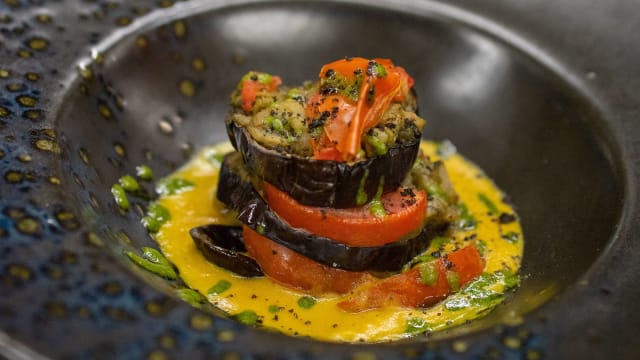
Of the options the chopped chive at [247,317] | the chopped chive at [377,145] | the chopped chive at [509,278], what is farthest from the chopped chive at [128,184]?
the chopped chive at [509,278]

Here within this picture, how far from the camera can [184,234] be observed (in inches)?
154

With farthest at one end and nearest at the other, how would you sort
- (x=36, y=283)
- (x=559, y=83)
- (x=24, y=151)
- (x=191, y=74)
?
(x=191, y=74), (x=559, y=83), (x=24, y=151), (x=36, y=283)

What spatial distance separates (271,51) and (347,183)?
1948 mm

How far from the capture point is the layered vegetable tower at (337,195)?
3.39 meters

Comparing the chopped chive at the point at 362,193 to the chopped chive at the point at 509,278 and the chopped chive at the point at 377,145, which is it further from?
the chopped chive at the point at 509,278

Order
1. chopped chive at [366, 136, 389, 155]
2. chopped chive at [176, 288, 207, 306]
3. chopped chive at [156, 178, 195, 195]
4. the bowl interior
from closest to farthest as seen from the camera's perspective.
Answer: chopped chive at [176, 288, 207, 306], chopped chive at [366, 136, 389, 155], the bowl interior, chopped chive at [156, 178, 195, 195]

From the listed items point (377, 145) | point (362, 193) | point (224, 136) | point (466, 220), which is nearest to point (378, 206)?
point (362, 193)

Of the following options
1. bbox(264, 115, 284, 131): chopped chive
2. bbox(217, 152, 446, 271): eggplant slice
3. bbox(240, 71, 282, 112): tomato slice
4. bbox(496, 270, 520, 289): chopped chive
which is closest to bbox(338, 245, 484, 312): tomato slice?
bbox(217, 152, 446, 271): eggplant slice

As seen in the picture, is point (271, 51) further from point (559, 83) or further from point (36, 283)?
point (36, 283)

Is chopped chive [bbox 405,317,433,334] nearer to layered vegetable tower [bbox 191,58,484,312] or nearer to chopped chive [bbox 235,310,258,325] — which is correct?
layered vegetable tower [bbox 191,58,484,312]

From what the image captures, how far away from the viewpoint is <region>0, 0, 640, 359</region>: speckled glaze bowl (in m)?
2.61

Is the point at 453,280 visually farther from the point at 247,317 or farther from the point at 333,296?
the point at 247,317

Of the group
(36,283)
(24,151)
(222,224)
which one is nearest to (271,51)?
(222,224)

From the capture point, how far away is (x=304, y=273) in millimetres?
3590
